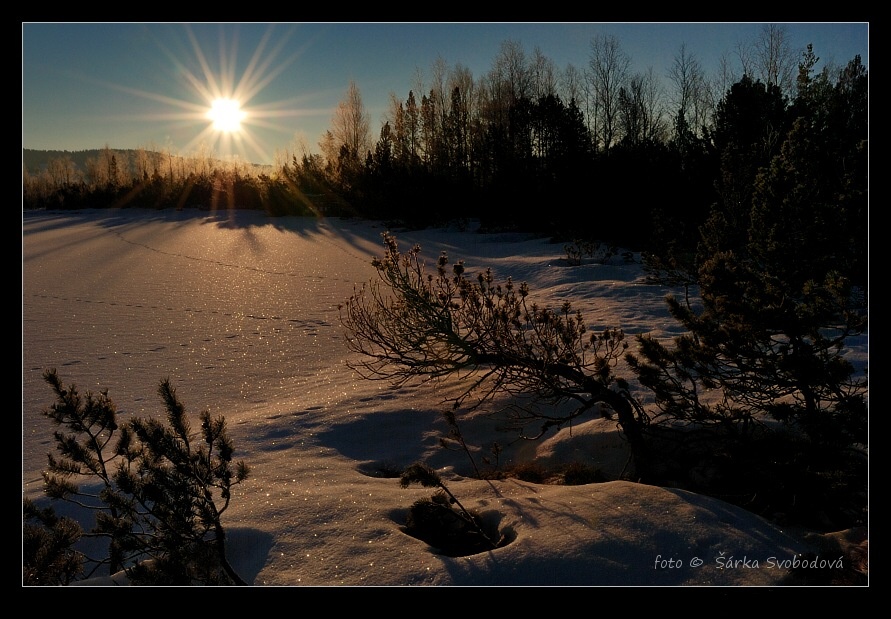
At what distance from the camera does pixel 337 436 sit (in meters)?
4.36

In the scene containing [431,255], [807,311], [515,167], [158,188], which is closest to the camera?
[807,311]

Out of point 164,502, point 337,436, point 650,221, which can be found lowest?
point 337,436

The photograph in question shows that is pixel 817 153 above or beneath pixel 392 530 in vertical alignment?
above

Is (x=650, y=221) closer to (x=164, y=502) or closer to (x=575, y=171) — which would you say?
(x=575, y=171)

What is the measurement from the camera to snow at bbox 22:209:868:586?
2391 millimetres

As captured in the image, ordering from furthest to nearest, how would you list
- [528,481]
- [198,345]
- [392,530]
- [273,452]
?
1. [198,345]
2. [273,452]
3. [528,481]
4. [392,530]

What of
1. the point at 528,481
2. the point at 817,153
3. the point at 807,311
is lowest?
the point at 528,481

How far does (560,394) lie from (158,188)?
3193 centimetres

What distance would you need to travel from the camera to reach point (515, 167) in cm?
2030

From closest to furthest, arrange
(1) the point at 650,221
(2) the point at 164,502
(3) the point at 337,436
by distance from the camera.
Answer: (2) the point at 164,502 → (3) the point at 337,436 → (1) the point at 650,221

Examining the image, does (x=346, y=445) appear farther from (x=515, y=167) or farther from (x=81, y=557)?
(x=515, y=167)

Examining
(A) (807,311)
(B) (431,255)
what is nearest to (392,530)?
(A) (807,311)

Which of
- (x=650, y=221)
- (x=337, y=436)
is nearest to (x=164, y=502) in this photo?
(x=337, y=436)

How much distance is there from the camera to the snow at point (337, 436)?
94.1 inches
